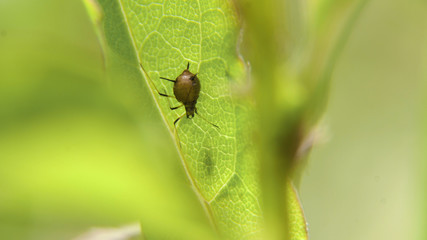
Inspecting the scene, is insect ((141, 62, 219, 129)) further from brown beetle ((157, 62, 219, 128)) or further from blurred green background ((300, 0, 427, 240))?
blurred green background ((300, 0, 427, 240))

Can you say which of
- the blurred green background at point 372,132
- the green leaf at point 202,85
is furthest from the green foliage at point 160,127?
the blurred green background at point 372,132

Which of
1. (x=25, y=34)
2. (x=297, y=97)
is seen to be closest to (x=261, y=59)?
(x=297, y=97)

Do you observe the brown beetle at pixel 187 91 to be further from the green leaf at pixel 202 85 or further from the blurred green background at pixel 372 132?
the blurred green background at pixel 372 132

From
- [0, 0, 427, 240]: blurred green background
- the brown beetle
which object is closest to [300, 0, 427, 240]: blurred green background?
[0, 0, 427, 240]: blurred green background

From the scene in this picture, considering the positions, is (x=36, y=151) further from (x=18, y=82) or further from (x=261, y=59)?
(x=261, y=59)

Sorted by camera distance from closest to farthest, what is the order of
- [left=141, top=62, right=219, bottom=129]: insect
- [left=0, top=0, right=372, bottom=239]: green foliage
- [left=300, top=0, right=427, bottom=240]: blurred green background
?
[left=0, top=0, right=372, bottom=239]: green foliage, [left=141, top=62, right=219, bottom=129]: insect, [left=300, top=0, right=427, bottom=240]: blurred green background

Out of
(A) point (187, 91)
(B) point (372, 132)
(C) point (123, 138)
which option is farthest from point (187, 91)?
(B) point (372, 132)
